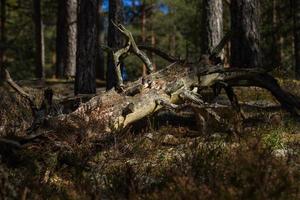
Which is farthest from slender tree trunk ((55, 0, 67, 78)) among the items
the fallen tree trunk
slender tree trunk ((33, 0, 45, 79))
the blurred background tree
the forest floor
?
the fallen tree trunk

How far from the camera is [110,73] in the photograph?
14695 mm

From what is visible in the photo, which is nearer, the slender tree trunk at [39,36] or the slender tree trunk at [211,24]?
the slender tree trunk at [211,24]

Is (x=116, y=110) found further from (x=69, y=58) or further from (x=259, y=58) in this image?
(x=69, y=58)

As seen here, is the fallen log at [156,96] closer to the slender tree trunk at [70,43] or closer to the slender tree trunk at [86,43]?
the slender tree trunk at [86,43]

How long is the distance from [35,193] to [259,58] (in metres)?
9.14

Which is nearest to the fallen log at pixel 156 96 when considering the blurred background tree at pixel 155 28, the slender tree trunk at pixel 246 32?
the slender tree trunk at pixel 246 32

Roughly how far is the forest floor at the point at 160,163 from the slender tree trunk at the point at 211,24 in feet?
16.2

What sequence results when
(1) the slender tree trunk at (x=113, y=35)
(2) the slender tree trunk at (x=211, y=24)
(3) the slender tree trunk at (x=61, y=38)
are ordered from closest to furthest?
(2) the slender tree trunk at (x=211, y=24), (1) the slender tree trunk at (x=113, y=35), (3) the slender tree trunk at (x=61, y=38)

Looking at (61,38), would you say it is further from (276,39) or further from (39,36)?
(276,39)

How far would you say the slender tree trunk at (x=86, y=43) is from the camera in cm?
1163

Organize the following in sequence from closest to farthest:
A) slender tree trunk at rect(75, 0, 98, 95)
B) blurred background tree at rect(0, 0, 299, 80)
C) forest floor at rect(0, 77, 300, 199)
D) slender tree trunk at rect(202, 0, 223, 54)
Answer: forest floor at rect(0, 77, 300, 199), slender tree trunk at rect(75, 0, 98, 95), slender tree trunk at rect(202, 0, 223, 54), blurred background tree at rect(0, 0, 299, 80)

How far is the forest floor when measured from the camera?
475 centimetres

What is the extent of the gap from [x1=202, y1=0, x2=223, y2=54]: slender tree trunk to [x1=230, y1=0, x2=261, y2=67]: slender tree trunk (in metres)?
0.66

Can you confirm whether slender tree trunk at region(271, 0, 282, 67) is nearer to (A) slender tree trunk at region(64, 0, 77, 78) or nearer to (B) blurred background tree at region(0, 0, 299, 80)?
(B) blurred background tree at region(0, 0, 299, 80)
